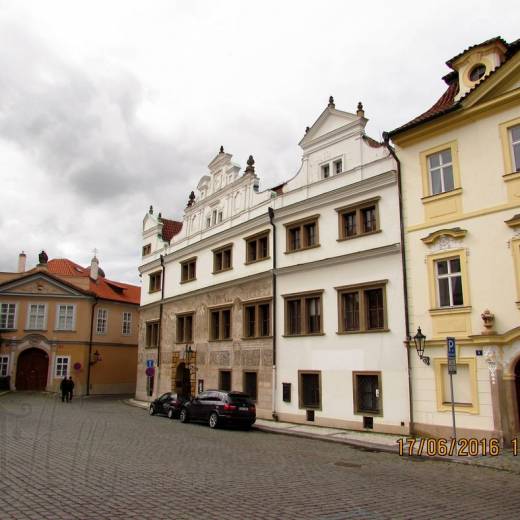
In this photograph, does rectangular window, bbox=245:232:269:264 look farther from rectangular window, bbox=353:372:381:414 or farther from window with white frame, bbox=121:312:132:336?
window with white frame, bbox=121:312:132:336

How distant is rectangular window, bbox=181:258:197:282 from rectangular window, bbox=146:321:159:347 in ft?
15.0

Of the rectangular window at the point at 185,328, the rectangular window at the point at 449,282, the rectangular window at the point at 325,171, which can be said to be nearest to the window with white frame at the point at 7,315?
the rectangular window at the point at 185,328

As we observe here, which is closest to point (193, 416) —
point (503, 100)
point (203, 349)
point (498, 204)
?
point (203, 349)

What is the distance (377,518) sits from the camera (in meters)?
8.23

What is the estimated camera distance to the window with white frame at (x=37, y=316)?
44.4m

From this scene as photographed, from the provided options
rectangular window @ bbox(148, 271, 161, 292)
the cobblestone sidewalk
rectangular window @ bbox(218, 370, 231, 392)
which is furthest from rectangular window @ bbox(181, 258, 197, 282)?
the cobblestone sidewalk

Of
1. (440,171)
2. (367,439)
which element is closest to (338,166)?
(440,171)

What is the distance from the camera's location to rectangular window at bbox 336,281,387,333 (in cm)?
2095

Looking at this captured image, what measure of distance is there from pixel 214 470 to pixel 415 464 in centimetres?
556

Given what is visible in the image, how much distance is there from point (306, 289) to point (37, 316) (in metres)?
29.6

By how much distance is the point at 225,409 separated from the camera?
21.4m

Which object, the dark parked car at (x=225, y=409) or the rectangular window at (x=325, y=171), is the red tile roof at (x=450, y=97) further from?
the dark parked car at (x=225, y=409)

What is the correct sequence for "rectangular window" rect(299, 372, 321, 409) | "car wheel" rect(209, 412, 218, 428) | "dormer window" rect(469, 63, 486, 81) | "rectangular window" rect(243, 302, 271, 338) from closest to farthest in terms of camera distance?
"dormer window" rect(469, 63, 486, 81) < "car wheel" rect(209, 412, 218, 428) < "rectangular window" rect(299, 372, 321, 409) < "rectangular window" rect(243, 302, 271, 338)

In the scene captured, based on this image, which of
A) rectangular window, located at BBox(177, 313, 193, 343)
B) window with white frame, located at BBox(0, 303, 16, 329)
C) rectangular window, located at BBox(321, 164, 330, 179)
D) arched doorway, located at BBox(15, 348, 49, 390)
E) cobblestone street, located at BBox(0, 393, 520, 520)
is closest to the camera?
cobblestone street, located at BBox(0, 393, 520, 520)
